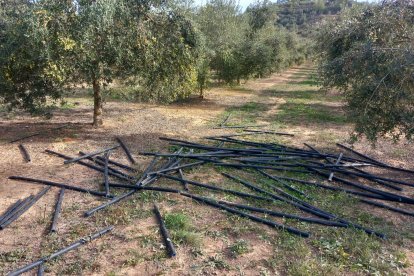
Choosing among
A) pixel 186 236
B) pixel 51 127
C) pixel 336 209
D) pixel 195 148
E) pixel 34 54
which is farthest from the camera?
pixel 51 127

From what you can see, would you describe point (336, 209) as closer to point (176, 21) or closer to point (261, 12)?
point (176, 21)

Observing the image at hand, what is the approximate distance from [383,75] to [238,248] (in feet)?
15.6

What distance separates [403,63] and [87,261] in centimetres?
657

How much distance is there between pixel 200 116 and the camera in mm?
16281

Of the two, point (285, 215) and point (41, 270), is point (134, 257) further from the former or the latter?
point (285, 215)

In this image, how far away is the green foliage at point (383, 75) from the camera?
7305 millimetres

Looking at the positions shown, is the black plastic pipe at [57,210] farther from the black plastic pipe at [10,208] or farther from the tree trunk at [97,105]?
the tree trunk at [97,105]

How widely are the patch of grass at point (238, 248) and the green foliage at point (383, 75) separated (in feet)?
13.6

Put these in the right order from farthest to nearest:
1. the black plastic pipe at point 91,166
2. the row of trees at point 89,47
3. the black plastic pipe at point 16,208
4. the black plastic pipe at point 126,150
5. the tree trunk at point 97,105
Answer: the tree trunk at point 97,105, the black plastic pipe at point 126,150, the row of trees at point 89,47, the black plastic pipe at point 91,166, the black plastic pipe at point 16,208

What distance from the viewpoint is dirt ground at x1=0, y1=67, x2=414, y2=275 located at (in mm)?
4977

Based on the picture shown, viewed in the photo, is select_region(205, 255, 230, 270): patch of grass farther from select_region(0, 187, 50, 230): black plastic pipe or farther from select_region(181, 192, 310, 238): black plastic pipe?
select_region(0, 187, 50, 230): black plastic pipe

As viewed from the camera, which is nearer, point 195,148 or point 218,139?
point 195,148

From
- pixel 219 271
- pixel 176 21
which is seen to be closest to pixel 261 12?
pixel 176 21

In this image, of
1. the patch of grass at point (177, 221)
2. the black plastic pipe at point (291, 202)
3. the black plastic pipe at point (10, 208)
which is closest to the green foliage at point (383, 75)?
the black plastic pipe at point (291, 202)
